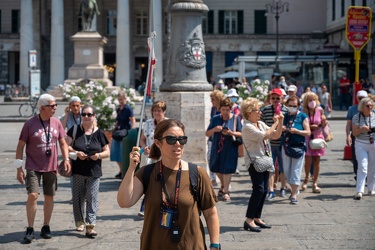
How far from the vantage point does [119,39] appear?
58969 mm

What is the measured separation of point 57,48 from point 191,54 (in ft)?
148

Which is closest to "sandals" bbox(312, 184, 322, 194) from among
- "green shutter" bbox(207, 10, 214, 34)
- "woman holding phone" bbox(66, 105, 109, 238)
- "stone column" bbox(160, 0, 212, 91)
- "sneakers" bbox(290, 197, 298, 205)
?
"sneakers" bbox(290, 197, 298, 205)

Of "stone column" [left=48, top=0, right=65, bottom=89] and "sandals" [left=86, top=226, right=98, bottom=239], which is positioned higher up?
"stone column" [left=48, top=0, right=65, bottom=89]

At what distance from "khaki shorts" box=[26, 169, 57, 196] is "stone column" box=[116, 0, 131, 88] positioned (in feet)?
159

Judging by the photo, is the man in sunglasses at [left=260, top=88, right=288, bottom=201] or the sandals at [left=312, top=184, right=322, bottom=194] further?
the sandals at [left=312, top=184, right=322, bottom=194]

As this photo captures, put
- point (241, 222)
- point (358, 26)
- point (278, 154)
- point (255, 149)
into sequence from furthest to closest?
point (358, 26) < point (278, 154) < point (241, 222) < point (255, 149)

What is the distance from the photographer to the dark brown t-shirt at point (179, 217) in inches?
201

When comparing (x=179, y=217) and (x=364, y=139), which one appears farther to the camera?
(x=364, y=139)

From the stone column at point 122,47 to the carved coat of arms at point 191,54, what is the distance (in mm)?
Answer: 44017

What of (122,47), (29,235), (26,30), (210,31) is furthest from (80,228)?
(210,31)

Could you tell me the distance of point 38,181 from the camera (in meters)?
9.12

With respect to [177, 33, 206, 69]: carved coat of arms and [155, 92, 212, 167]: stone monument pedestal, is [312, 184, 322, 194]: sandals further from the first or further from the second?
[177, 33, 206, 69]: carved coat of arms

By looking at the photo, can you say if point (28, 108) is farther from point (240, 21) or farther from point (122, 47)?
point (240, 21)

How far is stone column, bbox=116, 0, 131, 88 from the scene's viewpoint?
58125 mm
